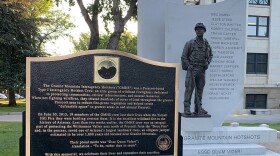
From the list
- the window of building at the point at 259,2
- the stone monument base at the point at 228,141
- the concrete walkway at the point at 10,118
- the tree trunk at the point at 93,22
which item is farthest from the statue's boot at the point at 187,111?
the window of building at the point at 259,2

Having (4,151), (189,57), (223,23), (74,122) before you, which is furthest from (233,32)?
(4,151)

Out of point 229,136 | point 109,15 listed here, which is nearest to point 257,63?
point 109,15

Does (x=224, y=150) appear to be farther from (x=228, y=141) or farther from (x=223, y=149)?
(x=228, y=141)

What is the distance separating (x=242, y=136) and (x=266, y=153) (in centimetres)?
81

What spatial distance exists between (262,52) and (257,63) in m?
0.96

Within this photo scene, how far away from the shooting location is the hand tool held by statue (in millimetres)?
8117

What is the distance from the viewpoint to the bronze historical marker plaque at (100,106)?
4.35 meters

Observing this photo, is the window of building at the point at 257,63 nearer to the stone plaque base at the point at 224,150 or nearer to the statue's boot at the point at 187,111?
the stone plaque base at the point at 224,150

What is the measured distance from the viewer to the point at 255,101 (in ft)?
91.1

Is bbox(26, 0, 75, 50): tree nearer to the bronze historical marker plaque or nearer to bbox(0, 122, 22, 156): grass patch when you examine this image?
bbox(0, 122, 22, 156): grass patch

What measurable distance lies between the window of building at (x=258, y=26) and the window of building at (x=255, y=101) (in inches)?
191

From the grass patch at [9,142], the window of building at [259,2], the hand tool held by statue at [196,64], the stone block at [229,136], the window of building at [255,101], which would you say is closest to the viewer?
the hand tool held by statue at [196,64]

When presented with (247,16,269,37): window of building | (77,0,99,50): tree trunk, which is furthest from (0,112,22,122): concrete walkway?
(247,16,269,37): window of building

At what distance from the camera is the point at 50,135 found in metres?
4.36
